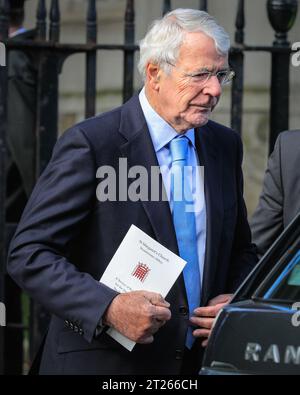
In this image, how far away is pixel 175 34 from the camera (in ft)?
12.7

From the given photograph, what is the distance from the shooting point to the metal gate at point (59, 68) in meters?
5.73

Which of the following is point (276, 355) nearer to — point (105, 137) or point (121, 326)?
point (121, 326)

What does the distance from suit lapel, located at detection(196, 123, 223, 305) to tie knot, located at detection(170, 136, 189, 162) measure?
0.10m

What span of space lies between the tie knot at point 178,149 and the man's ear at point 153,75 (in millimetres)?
179

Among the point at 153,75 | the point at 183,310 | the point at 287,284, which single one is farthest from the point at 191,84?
the point at 287,284

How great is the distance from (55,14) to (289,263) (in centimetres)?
267

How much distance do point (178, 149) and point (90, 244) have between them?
418 mm

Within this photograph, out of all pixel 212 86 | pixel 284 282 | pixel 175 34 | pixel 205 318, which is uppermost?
pixel 175 34

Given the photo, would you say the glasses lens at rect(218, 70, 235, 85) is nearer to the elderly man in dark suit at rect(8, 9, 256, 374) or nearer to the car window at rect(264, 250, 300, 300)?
the elderly man in dark suit at rect(8, 9, 256, 374)

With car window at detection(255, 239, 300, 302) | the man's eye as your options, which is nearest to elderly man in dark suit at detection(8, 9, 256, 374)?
the man's eye

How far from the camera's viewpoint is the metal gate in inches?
226

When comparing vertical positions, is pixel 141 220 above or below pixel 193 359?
above

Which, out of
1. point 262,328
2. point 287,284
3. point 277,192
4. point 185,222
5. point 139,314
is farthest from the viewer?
point 277,192

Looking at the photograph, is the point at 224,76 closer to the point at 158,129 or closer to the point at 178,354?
the point at 158,129
